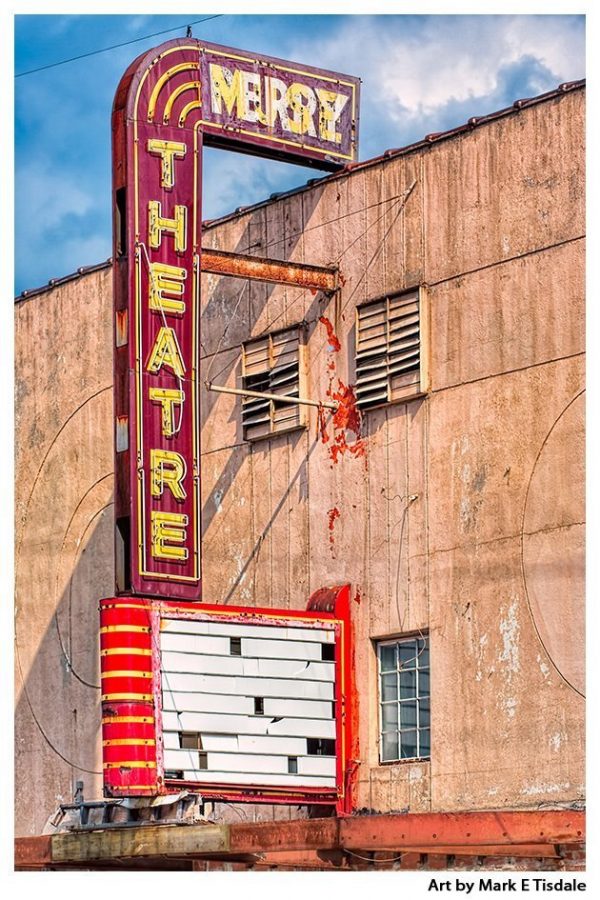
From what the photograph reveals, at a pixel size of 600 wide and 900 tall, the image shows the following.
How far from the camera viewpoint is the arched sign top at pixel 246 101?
2420 cm

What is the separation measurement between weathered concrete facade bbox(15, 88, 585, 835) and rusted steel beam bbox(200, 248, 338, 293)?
274 millimetres

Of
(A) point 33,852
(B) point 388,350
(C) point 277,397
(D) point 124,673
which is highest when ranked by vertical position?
(B) point 388,350

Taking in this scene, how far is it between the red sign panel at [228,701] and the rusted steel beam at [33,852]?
205 cm

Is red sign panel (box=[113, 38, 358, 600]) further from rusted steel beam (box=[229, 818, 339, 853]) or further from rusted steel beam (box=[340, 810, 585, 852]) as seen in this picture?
rusted steel beam (box=[340, 810, 585, 852])

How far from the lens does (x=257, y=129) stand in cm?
2548

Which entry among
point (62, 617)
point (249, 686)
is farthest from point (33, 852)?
point (62, 617)

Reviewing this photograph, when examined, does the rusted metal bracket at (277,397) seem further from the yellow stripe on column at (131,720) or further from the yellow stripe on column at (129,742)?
the yellow stripe on column at (129,742)

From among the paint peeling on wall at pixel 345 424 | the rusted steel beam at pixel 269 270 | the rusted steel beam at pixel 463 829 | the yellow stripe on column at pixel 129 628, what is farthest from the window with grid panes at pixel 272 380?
the rusted steel beam at pixel 463 829

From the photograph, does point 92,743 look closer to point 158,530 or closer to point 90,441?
point 90,441

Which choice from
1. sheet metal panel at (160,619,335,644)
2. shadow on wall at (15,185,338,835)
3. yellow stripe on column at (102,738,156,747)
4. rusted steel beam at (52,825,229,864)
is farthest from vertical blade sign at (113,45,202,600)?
shadow on wall at (15,185,338,835)

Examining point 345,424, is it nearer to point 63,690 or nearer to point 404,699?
point 404,699

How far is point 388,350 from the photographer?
81.7 ft

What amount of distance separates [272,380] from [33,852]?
642cm

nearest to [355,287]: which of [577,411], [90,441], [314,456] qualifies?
[314,456]
